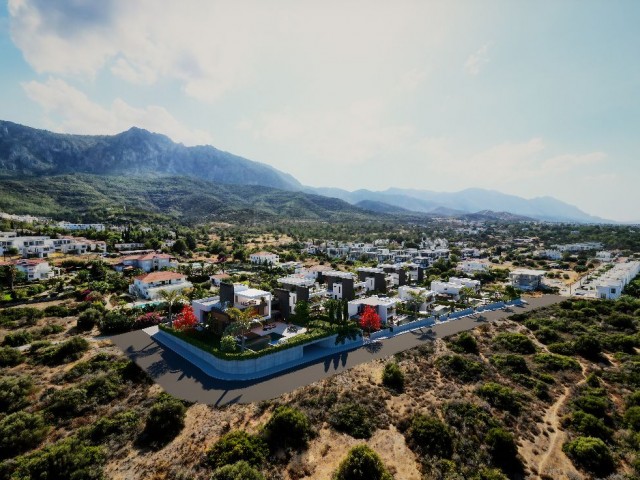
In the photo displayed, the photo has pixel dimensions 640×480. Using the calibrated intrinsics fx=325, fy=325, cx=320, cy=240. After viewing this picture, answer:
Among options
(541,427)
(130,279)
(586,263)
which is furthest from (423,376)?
(586,263)

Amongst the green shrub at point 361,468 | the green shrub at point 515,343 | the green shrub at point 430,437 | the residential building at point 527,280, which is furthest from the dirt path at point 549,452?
the residential building at point 527,280

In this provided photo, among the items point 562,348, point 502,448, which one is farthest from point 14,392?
point 562,348

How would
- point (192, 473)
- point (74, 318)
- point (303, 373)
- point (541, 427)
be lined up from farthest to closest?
point (74, 318), point (303, 373), point (541, 427), point (192, 473)

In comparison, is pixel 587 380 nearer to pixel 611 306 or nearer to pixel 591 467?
pixel 591 467

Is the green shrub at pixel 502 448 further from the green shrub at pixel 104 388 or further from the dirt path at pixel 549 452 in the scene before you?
the green shrub at pixel 104 388

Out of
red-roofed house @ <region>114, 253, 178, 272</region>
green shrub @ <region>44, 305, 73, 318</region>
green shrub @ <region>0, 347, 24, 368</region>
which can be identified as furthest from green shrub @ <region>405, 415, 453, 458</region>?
red-roofed house @ <region>114, 253, 178, 272</region>

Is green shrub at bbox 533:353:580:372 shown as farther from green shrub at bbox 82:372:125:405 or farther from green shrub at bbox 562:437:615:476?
green shrub at bbox 82:372:125:405
